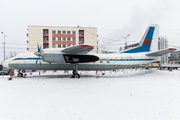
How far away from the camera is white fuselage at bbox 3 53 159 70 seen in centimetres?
1294

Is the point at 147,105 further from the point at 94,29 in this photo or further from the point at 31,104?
the point at 94,29

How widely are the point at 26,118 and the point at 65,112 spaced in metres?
1.23

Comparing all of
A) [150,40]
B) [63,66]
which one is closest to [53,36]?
[63,66]

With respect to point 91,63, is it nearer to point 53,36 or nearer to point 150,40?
point 150,40

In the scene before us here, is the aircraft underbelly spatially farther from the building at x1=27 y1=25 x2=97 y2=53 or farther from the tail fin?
the building at x1=27 y1=25 x2=97 y2=53

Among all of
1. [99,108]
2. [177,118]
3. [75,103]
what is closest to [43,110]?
[75,103]

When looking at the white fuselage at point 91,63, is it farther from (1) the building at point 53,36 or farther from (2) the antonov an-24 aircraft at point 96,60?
(1) the building at point 53,36

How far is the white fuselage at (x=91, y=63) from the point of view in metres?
12.9

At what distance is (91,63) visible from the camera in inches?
527

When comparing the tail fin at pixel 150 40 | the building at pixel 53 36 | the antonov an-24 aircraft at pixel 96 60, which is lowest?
the antonov an-24 aircraft at pixel 96 60

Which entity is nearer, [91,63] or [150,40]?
[91,63]

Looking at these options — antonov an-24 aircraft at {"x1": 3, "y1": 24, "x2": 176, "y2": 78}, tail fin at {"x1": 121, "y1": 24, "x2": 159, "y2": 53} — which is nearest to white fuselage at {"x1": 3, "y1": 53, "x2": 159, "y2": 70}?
antonov an-24 aircraft at {"x1": 3, "y1": 24, "x2": 176, "y2": 78}

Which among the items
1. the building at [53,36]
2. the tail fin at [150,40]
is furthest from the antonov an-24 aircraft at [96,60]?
the building at [53,36]

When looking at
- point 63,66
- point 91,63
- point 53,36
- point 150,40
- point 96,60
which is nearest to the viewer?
point 96,60
